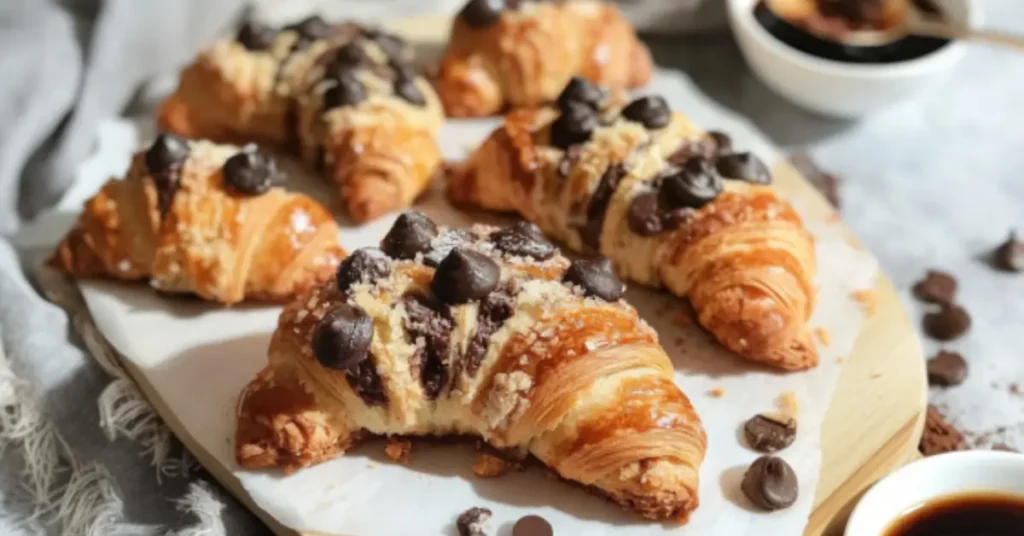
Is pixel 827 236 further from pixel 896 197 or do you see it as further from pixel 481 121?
pixel 481 121

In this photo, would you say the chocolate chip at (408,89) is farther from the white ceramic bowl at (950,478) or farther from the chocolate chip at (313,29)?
the white ceramic bowl at (950,478)

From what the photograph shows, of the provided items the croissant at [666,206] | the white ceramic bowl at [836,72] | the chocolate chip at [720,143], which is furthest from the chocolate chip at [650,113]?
the white ceramic bowl at [836,72]

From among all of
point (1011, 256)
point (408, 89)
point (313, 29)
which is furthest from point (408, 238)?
point (1011, 256)

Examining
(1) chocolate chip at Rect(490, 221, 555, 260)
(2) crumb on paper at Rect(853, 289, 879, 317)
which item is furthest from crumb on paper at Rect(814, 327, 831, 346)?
(1) chocolate chip at Rect(490, 221, 555, 260)

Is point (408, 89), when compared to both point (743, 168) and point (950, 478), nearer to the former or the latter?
point (743, 168)

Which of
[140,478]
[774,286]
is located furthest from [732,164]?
[140,478]

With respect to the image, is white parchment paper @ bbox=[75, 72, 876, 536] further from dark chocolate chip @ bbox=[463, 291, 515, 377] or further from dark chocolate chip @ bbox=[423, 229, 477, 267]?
dark chocolate chip @ bbox=[423, 229, 477, 267]
